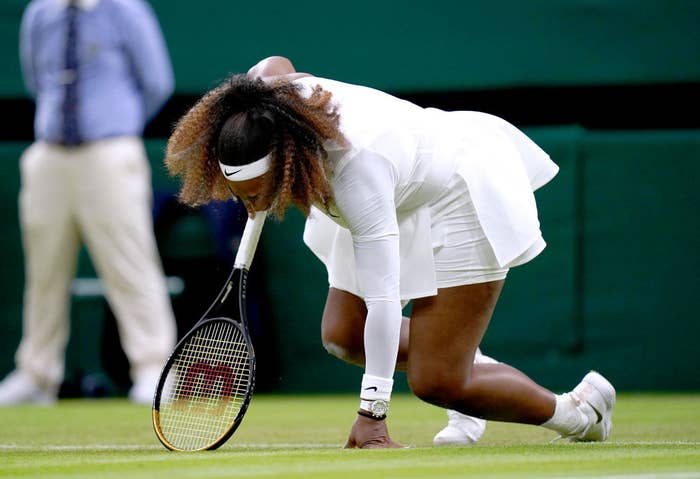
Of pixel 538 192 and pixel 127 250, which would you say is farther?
pixel 538 192

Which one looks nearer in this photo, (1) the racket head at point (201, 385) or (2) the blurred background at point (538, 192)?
(1) the racket head at point (201, 385)

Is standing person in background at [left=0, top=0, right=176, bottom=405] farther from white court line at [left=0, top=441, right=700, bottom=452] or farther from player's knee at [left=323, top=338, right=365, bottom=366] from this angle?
player's knee at [left=323, top=338, right=365, bottom=366]

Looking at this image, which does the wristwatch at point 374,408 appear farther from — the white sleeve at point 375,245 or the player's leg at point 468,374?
the player's leg at point 468,374

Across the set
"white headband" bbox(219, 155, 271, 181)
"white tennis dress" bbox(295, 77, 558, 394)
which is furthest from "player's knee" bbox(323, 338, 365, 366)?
"white headband" bbox(219, 155, 271, 181)

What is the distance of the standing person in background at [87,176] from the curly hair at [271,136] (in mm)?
3730

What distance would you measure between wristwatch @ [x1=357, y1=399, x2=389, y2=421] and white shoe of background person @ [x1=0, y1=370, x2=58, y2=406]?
414 centimetres

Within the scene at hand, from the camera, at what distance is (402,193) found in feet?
14.9

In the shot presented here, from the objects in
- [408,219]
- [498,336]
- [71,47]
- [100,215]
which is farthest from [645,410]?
[71,47]

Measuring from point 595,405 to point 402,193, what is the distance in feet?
3.14

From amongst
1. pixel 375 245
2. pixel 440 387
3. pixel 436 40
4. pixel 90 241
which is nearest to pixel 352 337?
pixel 440 387

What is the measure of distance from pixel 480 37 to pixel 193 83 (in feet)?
5.88

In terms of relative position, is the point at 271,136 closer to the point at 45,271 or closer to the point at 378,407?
the point at 378,407

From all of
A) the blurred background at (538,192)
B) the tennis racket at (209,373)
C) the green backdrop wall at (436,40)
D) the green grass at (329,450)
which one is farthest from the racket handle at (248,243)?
the green backdrop wall at (436,40)

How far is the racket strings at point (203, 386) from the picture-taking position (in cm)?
453
